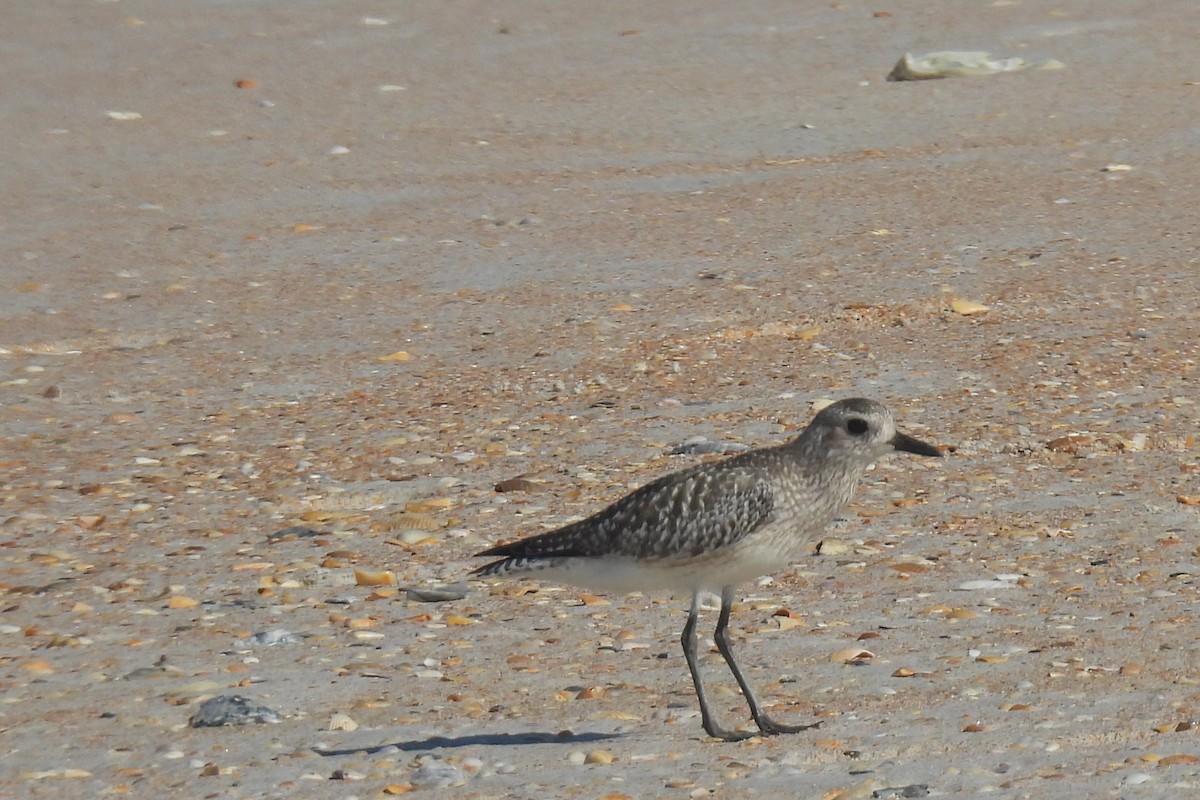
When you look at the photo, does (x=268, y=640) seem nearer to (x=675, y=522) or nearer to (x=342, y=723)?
(x=342, y=723)

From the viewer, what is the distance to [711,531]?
677cm

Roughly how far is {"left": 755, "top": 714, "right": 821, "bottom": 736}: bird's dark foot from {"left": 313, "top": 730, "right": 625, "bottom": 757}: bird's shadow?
1.48 feet

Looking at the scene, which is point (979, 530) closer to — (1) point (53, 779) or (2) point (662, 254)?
(1) point (53, 779)

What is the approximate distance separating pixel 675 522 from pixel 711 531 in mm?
129

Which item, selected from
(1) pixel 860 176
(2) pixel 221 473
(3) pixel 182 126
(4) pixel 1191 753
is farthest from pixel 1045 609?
(3) pixel 182 126

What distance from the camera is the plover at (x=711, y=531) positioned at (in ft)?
22.3

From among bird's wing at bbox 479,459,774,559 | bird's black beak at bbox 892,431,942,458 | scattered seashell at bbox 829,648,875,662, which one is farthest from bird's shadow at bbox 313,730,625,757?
bird's black beak at bbox 892,431,942,458

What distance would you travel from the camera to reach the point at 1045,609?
761cm

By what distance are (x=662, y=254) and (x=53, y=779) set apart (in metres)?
7.92

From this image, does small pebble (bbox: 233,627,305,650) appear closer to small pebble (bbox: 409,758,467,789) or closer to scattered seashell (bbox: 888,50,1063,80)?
small pebble (bbox: 409,758,467,789)

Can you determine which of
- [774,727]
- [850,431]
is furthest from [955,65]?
[774,727]

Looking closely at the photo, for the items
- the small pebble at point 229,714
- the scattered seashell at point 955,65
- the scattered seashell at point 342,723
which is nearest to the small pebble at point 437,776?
the scattered seashell at point 342,723

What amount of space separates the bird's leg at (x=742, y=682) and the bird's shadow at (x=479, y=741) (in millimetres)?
420

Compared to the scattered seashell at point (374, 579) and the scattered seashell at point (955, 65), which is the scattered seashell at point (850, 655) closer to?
the scattered seashell at point (374, 579)
